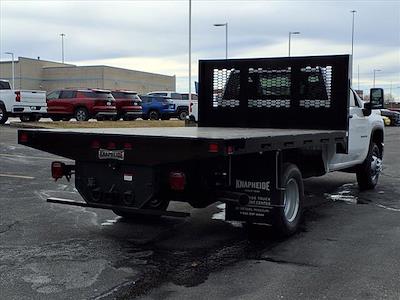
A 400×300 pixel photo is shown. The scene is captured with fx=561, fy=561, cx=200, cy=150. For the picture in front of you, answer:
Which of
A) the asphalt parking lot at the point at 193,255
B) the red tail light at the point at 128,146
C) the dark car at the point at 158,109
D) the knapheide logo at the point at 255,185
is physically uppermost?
the dark car at the point at 158,109

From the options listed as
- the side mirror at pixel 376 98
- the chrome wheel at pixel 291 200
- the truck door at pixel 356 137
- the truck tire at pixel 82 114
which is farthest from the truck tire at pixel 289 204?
the truck tire at pixel 82 114

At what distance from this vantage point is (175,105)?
35.5m

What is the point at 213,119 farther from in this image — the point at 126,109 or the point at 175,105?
the point at 175,105

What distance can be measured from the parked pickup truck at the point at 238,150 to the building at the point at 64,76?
222ft

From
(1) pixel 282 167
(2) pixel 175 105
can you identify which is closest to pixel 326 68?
(1) pixel 282 167

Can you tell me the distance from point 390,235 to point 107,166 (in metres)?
3.51

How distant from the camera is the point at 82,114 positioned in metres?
27.2

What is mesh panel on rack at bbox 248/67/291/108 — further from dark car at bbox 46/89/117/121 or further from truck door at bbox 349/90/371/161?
dark car at bbox 46/89/117/121

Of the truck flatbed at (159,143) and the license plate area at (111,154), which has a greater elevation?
the truck flatbed at (159,143)

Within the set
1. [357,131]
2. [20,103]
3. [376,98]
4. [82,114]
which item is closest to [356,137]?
[357,131]

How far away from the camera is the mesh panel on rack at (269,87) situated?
28.3 ft

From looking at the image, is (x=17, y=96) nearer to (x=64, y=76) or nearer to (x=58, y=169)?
(x=58, y=169)

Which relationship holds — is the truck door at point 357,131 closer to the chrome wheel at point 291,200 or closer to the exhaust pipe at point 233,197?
the chrome wheel at point 291,200

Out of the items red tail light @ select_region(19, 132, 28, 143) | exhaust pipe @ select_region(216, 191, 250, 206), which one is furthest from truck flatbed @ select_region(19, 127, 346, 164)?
exhaust pipe @ select_region(216, 191, 250, 206)
